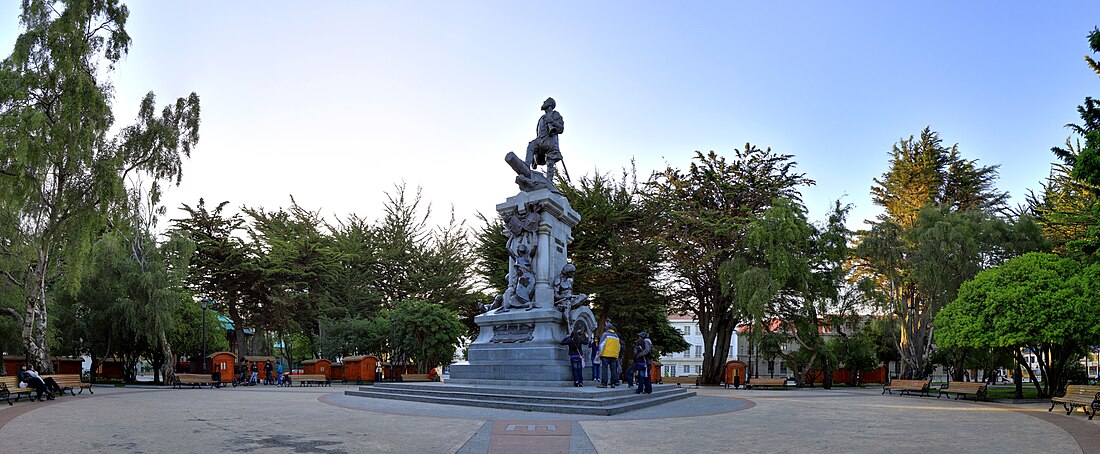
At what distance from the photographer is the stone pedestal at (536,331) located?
56.5 feet

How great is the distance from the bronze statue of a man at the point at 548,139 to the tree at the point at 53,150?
41.6 ft

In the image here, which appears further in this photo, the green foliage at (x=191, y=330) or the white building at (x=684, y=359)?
the white building at (x=684, y=359)

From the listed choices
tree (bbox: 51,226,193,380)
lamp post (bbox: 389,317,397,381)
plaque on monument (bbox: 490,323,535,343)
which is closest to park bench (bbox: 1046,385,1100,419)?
plaque on monument (bbox: 490,323,535,343)

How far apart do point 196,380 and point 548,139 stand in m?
16.3

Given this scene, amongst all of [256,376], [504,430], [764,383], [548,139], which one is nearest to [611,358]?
[504,430]

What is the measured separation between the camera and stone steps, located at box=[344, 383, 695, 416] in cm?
1364

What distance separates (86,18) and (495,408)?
18611 mm

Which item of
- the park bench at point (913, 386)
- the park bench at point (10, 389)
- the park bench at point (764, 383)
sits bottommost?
the park bench at point (764, 383)

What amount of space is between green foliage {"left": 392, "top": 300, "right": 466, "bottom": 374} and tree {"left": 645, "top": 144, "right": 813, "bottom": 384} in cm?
1080

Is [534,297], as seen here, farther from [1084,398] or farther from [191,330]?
[191,330]

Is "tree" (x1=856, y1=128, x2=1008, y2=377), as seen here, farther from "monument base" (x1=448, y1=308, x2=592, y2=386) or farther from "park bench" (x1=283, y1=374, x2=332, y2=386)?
"park bench" (x1=283, y1=374, x2=332, y2=386)

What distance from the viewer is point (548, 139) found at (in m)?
20.7

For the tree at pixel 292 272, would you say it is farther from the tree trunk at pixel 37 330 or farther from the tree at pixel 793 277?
the tree at pixel 793 277

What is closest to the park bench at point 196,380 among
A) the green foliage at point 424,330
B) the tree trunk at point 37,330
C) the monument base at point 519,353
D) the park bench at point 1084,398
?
the tree trunk at point 37,330
